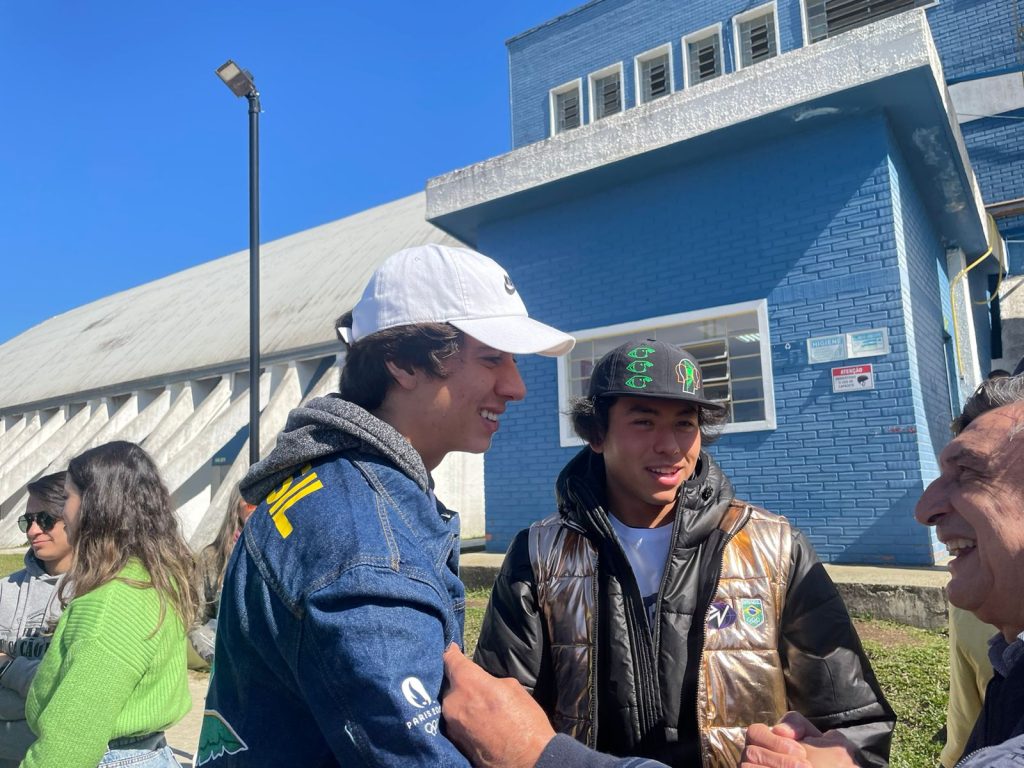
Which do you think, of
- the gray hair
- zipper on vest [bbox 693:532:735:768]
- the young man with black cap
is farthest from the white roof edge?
zipper on vest [bbox 693:532:735:768]

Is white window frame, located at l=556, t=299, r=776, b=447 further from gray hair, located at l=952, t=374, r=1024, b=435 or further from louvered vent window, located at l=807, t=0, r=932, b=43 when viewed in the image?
louvered vent window, located at l=807, t=0, r=932, b=43

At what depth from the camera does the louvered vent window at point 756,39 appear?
39.5 feet

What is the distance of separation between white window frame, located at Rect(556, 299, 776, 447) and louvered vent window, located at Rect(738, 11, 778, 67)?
6.50m

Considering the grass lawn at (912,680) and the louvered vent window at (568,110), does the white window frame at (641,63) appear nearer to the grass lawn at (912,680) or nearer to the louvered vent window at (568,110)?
the louvered vent window at (568,110)

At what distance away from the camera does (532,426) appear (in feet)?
29.5

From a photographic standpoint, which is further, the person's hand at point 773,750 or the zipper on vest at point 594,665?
the zipper on vest at point 594,665

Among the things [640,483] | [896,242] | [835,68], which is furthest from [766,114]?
[640,483]

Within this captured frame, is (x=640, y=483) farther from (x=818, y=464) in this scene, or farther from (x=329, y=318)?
(x=329, y=318)

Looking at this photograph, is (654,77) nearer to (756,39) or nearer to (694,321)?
(756,39)

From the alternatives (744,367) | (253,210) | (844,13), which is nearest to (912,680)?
(744,367)

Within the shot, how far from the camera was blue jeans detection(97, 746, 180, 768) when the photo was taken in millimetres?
2191

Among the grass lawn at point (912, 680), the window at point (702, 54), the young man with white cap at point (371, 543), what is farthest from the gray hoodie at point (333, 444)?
the window at point (702, 54)

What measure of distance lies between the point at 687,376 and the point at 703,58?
39.4ft

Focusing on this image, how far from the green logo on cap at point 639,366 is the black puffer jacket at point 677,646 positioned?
0.41 metres
